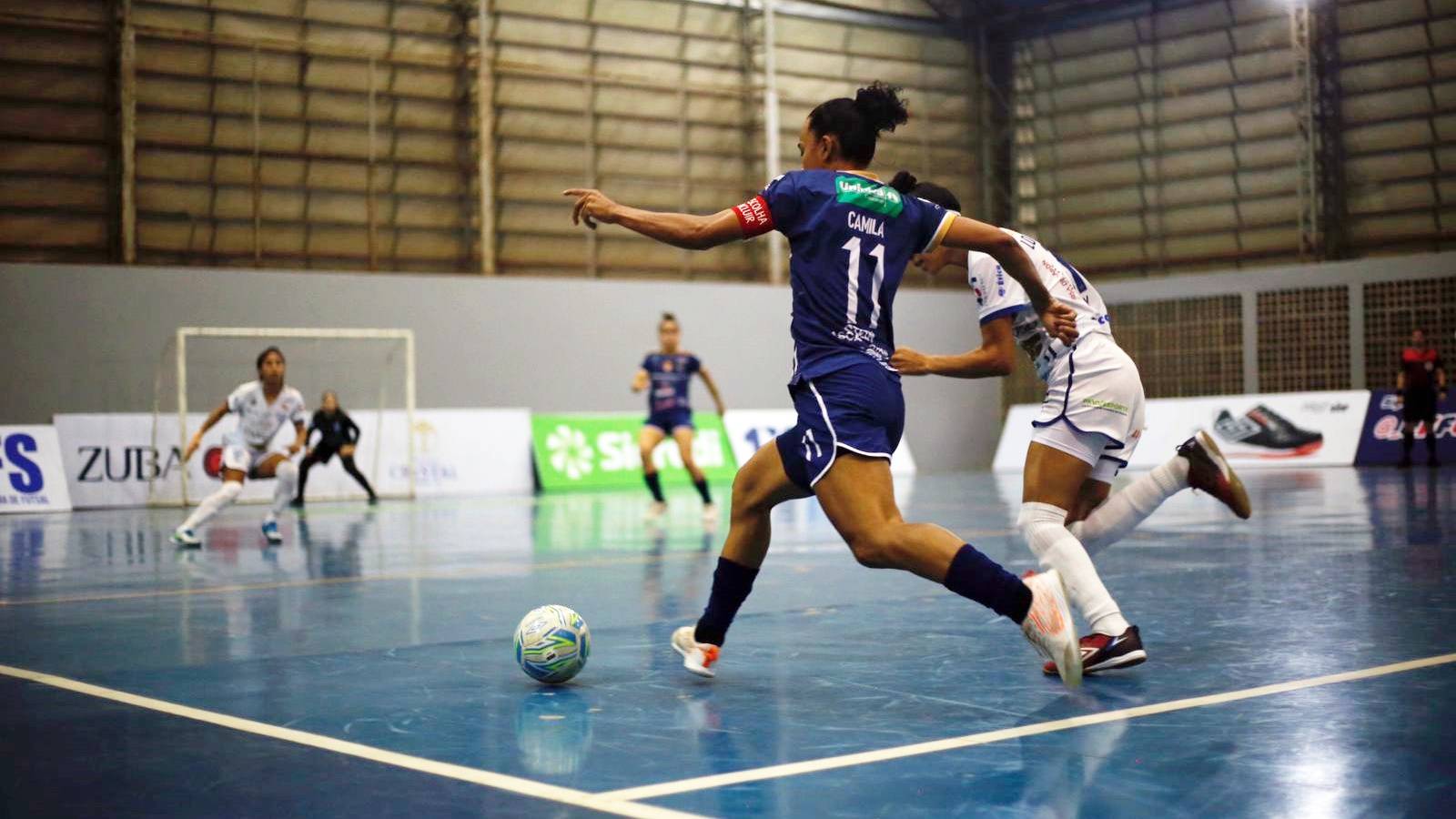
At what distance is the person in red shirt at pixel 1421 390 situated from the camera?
25.4 m

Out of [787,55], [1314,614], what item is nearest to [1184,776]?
[1314,614]

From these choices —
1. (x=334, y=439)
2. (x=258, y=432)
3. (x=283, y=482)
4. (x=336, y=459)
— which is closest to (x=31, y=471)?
(x=334, y=439)

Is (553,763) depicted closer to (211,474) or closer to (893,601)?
(893,601)

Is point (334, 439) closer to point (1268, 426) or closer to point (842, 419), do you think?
point (1268, 426)

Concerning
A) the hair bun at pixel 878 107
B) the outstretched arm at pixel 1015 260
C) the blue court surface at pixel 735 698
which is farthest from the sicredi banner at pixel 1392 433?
the hair bun at pixel 878 107

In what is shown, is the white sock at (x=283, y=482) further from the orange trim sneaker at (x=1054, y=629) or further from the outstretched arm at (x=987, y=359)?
the orange trim sneaker at (x=1054, y=629)

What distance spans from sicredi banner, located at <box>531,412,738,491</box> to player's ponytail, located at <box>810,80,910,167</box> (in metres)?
22.3

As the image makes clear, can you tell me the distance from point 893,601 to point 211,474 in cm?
1782

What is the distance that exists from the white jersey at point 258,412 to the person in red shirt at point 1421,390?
18340mm

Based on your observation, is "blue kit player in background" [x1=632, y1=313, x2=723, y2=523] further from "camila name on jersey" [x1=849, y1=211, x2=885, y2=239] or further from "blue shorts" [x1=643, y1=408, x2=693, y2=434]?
"camila name on jersey" [x1=849, y1=211, x2=885, y2=239]

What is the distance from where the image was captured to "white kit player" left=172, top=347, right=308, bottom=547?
1469 centimetres

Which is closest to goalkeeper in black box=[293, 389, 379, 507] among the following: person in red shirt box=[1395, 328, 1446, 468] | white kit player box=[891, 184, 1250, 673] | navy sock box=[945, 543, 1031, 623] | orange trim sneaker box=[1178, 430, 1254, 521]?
person in red shirt box=[1395, 328, 1446, 468]

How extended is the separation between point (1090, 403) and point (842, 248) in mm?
1354

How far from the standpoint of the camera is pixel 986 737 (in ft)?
15.4
